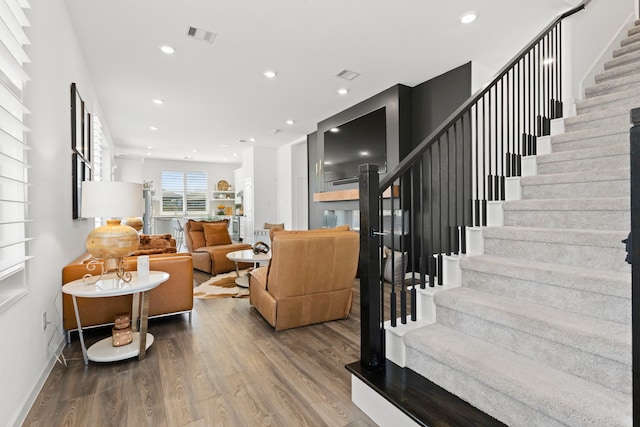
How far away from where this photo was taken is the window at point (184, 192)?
10.9 meters

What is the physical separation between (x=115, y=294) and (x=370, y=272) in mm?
1737

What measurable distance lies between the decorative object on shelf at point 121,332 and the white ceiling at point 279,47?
2.74 m

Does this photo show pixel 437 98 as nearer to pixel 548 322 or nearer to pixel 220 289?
pixel 548 322

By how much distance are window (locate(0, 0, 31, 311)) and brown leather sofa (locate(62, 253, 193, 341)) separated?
0.97 meters

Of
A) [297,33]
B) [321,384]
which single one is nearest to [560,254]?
[321,384]

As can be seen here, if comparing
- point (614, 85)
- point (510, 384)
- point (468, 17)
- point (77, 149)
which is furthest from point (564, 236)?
point (77, 149)

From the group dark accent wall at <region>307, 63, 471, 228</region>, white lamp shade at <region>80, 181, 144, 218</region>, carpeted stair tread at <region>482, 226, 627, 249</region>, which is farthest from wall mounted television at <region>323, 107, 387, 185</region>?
white lamp shade at <region>80, 181, 144, 218</region>

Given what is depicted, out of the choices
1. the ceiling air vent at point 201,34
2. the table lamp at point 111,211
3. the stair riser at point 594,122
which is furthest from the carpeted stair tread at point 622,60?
the table lamp at point 111,211

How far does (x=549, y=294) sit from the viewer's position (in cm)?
169

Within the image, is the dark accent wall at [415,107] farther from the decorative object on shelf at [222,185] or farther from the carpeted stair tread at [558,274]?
the decorative object on shelf at [222,185]

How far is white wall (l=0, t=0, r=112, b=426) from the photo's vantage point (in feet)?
5.65

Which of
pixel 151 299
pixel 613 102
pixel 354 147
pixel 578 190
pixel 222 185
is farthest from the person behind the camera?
pixel 222 185

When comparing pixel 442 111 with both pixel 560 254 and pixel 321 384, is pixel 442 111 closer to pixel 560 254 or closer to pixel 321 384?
pixel 560 254

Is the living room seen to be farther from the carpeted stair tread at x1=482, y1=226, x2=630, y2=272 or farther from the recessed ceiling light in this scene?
the carpeted stair tread at x1=482, y1=226, x2=630, y2=272
